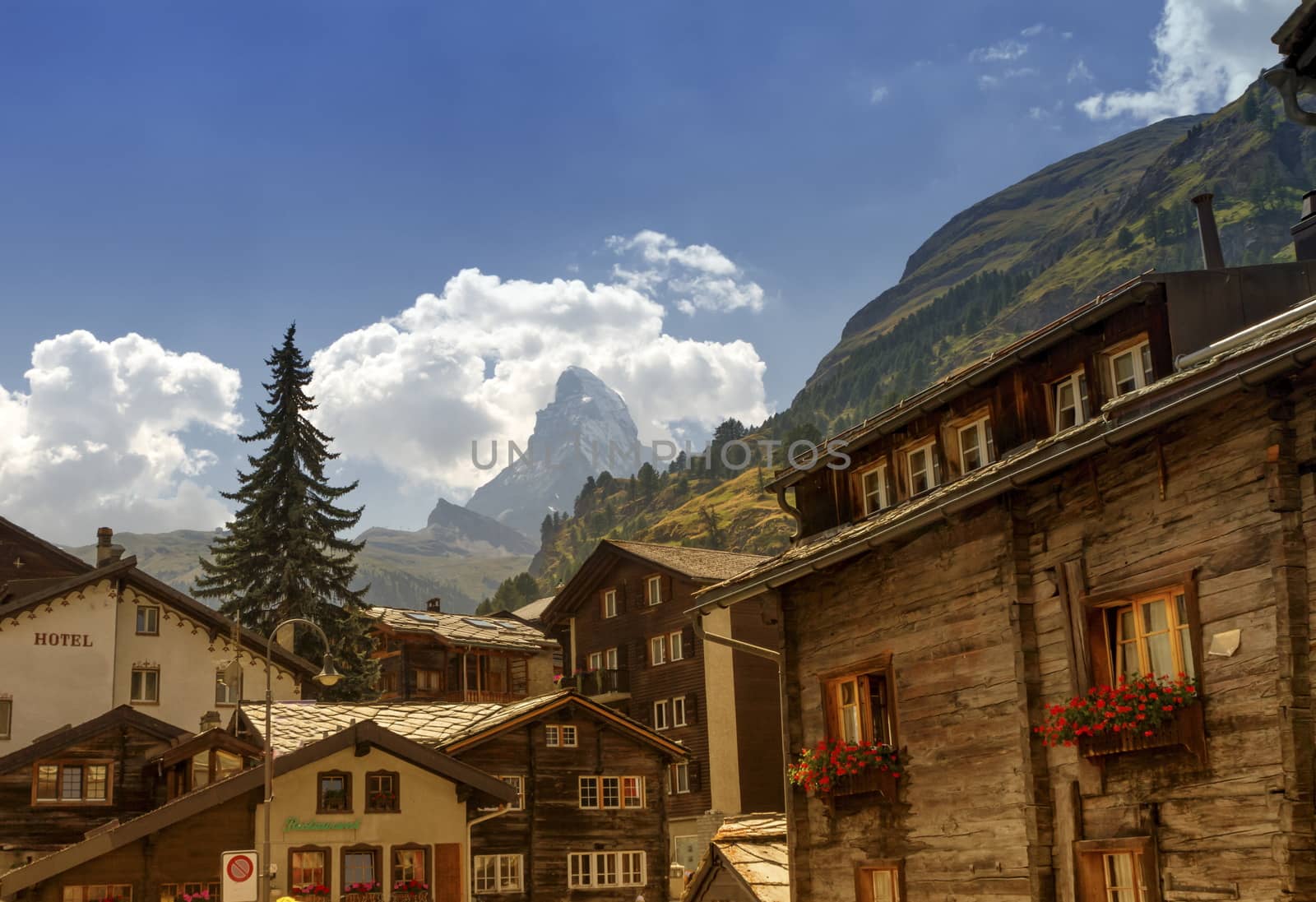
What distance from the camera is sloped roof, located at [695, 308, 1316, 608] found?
47.4 ft

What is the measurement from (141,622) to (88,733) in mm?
12132

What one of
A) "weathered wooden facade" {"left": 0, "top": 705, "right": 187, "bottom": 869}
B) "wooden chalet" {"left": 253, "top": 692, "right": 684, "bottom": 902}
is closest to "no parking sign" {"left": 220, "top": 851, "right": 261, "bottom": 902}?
"wooden chalet" {"left": 253, "top": 692, "right": 684, "bottom": 902}

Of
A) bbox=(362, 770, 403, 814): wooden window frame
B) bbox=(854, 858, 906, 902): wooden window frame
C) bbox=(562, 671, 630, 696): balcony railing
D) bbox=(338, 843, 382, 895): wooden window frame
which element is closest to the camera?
bbox=(854, 858, 906, 902): wooden window frame

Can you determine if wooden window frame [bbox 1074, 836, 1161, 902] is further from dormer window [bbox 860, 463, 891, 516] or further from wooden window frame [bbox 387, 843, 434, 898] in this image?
wooden window frame [bbox 387, 843, 434, 898]

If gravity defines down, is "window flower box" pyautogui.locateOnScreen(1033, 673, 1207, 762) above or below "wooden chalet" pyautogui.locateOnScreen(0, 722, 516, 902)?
above

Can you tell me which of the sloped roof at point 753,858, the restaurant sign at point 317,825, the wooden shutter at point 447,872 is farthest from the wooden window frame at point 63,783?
the sloped roof at point 753,858

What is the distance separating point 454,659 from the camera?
76438 millimetres

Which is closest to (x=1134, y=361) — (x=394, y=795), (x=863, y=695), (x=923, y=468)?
(x=923, y=468)

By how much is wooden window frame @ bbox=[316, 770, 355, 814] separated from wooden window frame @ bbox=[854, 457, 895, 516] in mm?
21512

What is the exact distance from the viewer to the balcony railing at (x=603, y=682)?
6981 cm

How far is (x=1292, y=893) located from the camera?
1404 centimetres

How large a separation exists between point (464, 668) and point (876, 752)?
5653 cm

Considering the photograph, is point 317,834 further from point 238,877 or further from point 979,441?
point 979,441

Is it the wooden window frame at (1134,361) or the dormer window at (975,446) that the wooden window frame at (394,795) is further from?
the wooden window frame at (1134,361)
